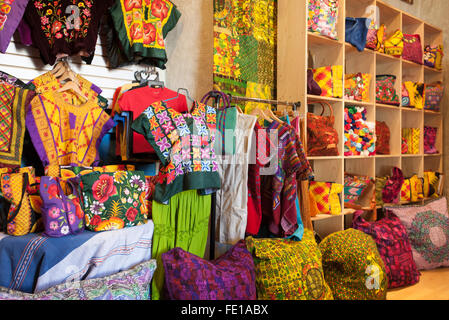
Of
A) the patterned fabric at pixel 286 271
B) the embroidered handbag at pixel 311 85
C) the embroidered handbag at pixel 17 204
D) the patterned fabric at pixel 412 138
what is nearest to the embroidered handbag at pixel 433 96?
the patterned fabric at pixel 412 138

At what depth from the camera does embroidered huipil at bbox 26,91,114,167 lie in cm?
175

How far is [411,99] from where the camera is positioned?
3.41 meters

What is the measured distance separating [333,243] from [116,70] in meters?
1.69

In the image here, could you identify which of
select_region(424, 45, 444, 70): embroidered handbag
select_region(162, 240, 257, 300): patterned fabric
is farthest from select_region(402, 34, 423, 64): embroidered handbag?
select_region(162, 240, 257, 300): patterned fabric

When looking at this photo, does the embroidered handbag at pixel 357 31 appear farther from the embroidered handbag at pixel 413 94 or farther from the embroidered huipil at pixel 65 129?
the embroidered huipil at pixel 65 129

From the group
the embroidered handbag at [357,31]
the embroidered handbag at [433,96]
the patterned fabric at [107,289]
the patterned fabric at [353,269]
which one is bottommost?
the patterned fabric at [353,269]

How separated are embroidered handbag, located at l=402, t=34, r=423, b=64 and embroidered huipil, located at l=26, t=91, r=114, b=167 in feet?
9.06

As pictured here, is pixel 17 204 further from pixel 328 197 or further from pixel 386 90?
pixel 386 90

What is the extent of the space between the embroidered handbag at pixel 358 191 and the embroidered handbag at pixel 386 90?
0.71 meters

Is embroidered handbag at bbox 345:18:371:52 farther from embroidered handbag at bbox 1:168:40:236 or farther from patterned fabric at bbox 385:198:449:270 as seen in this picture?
embroidered handbag at bbox 1:168:40:236

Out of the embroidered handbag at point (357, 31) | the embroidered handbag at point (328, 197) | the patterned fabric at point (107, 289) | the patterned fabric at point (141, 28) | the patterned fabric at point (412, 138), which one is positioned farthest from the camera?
the patterned fabric at point (412, 138)

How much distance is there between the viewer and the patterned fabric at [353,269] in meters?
2.14

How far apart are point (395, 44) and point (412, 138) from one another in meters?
0.92

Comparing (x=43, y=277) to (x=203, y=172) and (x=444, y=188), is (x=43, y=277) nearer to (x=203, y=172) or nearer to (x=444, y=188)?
(x=203, y=172)
